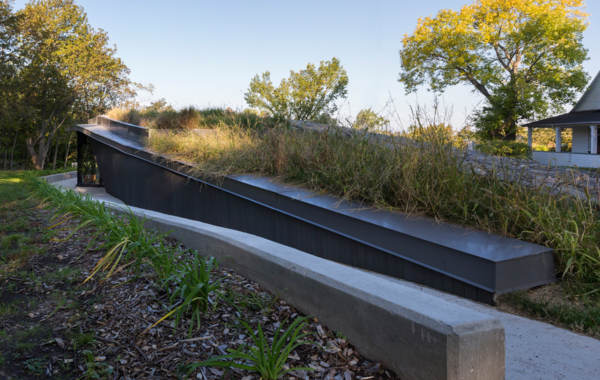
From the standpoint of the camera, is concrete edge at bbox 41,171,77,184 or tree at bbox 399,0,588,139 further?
tree at bbox 399,0,588,139

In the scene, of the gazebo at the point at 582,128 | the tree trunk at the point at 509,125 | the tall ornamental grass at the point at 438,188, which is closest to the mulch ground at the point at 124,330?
the tall ornamental grass at the point at 438,188

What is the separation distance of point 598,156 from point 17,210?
20.9m

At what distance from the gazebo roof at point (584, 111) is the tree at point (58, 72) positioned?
24088 millimetres

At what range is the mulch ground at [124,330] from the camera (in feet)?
4.88

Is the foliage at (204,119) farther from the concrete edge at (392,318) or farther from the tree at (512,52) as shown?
the tree at (512,52)

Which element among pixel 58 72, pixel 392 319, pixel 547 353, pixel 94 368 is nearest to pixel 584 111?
pixel 547 353

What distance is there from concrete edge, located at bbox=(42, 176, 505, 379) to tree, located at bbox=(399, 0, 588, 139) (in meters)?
22.5

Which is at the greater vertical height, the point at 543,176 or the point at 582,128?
the point at 582,128

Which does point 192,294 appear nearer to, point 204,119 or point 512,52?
point 204,119

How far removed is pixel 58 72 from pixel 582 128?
2660cm

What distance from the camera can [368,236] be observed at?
11.0ft

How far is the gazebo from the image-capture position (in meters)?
18.1

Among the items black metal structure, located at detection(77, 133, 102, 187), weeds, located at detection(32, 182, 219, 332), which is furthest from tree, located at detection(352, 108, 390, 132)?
black metal structure, located at detection(77, 133, 102, 187)

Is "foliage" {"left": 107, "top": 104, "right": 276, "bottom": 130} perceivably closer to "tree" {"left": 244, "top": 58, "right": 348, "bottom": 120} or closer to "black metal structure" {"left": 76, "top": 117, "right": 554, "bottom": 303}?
"black metal structure" {"left": 76, "top": 117, "right": 554, "bottom": 303}
